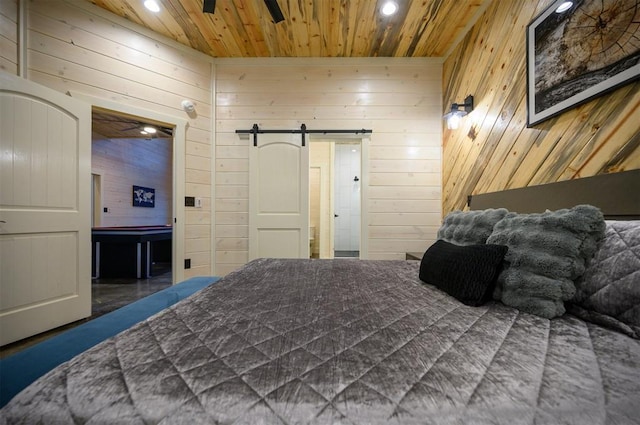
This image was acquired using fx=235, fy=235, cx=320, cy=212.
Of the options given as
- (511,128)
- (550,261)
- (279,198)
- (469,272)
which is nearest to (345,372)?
(469,272)

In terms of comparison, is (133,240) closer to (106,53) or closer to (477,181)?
(106,53)

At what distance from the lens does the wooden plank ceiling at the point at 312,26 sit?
217cm

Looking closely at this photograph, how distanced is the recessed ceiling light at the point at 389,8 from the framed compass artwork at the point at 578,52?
3.60 ft

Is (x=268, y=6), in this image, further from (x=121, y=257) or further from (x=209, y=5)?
(x=121, y=257)

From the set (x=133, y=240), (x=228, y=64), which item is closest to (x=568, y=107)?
(x=228, y=64)

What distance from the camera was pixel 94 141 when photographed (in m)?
5.15

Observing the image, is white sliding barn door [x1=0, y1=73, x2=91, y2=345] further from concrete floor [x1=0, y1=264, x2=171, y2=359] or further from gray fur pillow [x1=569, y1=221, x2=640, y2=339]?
gray fur pillow [x1=569, y1=221, x2=640, y2=339]

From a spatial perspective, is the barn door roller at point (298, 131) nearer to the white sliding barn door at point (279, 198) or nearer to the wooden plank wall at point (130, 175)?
the white sliding barn door at point (279, 198)

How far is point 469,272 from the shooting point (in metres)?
0.98

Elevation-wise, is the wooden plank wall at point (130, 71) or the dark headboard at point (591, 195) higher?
the wooden plank wall at point (130, 71)

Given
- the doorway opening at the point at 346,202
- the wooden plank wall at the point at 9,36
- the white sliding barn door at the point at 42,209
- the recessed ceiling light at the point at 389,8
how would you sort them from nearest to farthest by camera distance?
the white sliding barn door at the point at 42,209 → the wooden plank wall at the point at 9,36 → the recessed ceiling light at the point at 389,8 → the doorway opening at the point at 346,202

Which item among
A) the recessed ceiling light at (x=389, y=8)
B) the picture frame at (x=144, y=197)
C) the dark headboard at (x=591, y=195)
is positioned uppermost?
the recessed ceiling light at (x=389, y=8)

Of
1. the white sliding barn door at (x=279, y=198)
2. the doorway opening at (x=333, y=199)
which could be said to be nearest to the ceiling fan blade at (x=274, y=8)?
the white sliding barn door at (x=279, y=198)

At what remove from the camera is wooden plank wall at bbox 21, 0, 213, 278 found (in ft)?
6.92
